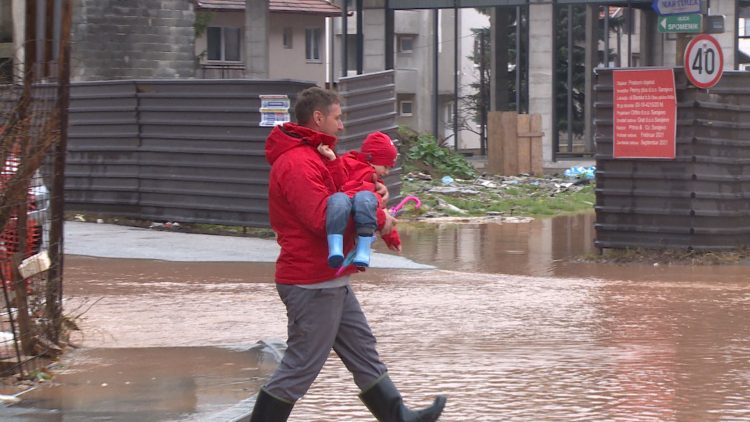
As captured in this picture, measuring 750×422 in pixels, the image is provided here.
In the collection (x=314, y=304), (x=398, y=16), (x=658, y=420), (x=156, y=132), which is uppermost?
(x=398, y=16)

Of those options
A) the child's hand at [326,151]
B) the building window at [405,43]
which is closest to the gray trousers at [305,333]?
the child's hand at [326,151]

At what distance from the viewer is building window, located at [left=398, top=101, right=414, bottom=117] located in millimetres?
61812

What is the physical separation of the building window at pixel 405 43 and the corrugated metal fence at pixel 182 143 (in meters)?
43.4

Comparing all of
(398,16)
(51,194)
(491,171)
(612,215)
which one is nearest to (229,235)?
(612,215)

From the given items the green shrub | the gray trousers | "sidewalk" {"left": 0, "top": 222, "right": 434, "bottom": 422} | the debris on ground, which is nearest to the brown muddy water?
"sidewalk" {"left": 0, "top": 222, "right": 434, "bottom": 422}

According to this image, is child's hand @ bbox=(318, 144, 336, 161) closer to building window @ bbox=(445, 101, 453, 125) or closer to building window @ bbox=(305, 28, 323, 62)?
building window @ bbox=(305, 28, 323, 62)

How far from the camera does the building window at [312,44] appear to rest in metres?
58.1

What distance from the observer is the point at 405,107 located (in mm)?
62969

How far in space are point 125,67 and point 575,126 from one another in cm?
3300

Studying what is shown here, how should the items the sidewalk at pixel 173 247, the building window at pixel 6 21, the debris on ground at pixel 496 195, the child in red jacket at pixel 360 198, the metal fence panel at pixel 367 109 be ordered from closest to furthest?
the child in red jacket at pixel 360 198, the sidewalk at pixel 173 247, the metal fence panel at pixel 367 109, the debris on ground at pixel 496 195, the building window at pixel 6 21

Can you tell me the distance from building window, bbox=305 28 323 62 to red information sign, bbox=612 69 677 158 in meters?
44.7

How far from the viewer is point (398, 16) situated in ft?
197

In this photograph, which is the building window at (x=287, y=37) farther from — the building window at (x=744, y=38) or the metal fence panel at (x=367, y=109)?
the metal fence panel at (x=367, y=109)

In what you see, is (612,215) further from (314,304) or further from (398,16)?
(398,16)
